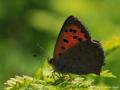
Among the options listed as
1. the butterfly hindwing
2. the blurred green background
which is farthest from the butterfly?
the blurred green background

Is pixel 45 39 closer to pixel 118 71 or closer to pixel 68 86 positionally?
pixel 118 71

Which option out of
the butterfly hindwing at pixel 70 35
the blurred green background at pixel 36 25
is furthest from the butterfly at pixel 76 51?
the blurred green background at pixel 36 25

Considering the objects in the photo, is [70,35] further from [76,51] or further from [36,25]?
[36,25]

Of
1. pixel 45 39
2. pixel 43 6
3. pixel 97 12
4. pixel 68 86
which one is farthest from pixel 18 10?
pixel 68 86

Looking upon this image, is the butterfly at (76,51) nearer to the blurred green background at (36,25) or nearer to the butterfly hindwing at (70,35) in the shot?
the butterfly hindwing at (70,35)

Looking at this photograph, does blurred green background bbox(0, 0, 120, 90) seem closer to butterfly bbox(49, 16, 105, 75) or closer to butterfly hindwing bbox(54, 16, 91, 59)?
butterfly bbox(49, 16, 105, 75)
